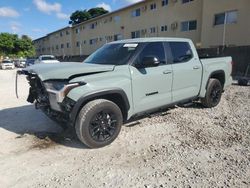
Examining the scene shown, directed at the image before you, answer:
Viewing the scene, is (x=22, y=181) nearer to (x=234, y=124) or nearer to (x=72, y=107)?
(x=72, y=107)

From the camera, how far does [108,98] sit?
448cm

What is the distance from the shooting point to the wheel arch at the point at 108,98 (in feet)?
12.9

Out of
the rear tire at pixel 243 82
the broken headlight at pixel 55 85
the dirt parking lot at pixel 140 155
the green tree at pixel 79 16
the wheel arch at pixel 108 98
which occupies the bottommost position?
the dirt parking lot at pixel 140 155

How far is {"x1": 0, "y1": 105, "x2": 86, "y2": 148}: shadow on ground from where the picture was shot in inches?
184

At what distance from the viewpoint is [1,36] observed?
5897cm

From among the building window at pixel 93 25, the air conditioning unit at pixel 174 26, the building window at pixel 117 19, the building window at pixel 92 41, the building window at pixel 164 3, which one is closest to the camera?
the air conditioning unit at pixel 174 26

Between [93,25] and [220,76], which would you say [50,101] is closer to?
[220,76]

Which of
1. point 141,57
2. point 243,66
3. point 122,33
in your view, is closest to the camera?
point 141,57

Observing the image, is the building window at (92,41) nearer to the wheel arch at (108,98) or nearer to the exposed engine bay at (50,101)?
the exposed engine bay at (50,101)

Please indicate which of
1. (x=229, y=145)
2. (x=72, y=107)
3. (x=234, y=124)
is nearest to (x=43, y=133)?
(x=72, y=107)

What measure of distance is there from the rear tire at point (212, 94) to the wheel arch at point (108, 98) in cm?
289

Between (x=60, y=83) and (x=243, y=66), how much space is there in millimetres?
13946

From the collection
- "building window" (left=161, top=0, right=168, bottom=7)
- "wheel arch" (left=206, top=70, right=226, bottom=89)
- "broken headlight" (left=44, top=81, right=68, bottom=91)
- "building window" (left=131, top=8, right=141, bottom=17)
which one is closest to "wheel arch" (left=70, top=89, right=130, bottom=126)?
"broken headlight" (left=44, top=81, right=68, bottom=91)

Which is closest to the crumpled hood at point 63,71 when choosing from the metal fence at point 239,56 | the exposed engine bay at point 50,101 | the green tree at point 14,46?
the exposed engine bay at point 50,101
